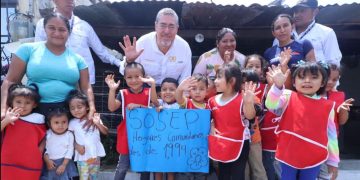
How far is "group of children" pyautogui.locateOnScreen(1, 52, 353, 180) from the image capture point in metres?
2.93

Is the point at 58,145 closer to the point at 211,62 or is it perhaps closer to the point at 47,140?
the point at 47,140

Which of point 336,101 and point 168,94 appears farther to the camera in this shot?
point 168,94

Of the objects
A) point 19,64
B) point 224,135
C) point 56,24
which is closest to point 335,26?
point 224,135

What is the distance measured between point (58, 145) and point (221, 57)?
1.99m

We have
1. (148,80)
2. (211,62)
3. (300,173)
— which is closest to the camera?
(300,173)

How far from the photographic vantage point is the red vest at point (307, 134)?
114 inches

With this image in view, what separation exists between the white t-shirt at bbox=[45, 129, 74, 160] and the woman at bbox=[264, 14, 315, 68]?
2.25 m

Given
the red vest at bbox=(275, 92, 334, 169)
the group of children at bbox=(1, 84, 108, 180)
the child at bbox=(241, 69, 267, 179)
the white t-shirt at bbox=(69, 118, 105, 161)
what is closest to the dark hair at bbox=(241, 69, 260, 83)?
the child at bbox=(241, 69, 267, 179)

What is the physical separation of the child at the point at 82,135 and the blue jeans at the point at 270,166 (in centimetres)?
178

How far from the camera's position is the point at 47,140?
3.22 m

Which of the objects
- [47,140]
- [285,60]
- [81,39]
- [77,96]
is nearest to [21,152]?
[47,140]

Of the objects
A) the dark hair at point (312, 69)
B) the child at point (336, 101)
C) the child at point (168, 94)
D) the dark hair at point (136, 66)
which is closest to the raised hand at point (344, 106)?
the child at point (336, 101)

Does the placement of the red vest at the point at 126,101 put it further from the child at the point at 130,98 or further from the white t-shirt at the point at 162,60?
the white t-shirt at the point at 162,60

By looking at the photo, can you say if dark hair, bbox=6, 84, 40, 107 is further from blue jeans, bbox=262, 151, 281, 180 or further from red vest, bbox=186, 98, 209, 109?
blue jeans, bbox=262, 151, 281, 180
